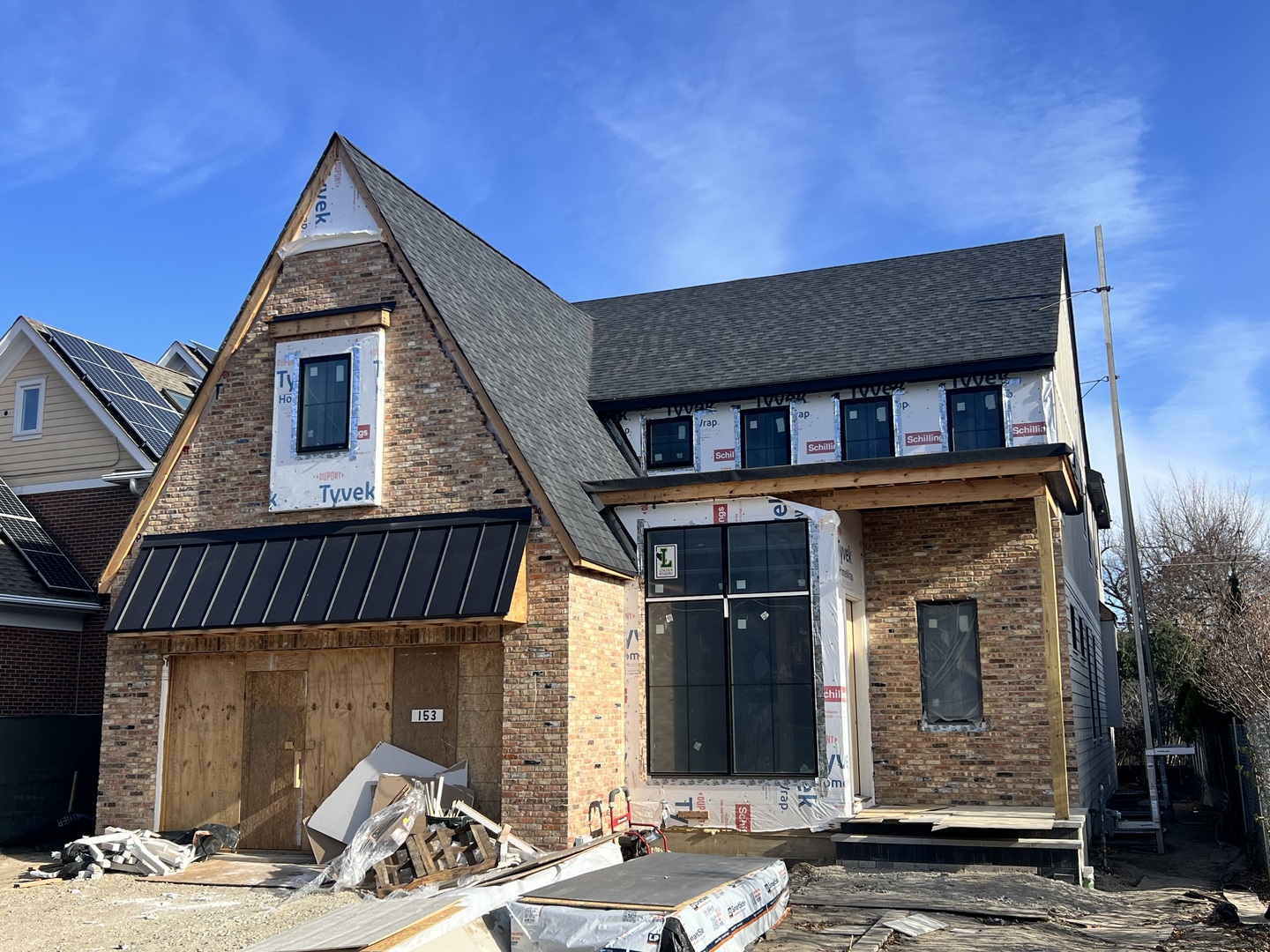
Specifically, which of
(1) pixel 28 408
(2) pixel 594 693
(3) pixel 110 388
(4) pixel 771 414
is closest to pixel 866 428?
(4) pixel 771 414

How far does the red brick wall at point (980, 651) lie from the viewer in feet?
46.6

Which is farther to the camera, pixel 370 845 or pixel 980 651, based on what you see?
pixel 980 651

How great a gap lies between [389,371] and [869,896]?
8.31 meters

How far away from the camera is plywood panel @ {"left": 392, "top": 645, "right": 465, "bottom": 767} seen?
13.0 m

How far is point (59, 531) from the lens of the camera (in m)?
18.7

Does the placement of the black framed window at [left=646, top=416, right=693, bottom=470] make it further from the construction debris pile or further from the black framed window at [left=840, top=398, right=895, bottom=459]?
the construction debris pile

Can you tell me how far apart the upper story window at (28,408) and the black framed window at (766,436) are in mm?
12357

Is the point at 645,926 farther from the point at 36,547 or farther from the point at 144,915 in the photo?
the point at 36,547

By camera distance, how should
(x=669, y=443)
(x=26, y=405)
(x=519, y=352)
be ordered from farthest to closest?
(x=26, y=405) < (x=669, y=443) < (x=519, y=352)

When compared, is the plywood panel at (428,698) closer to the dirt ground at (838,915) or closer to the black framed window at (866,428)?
the dirt ground at (838,915)

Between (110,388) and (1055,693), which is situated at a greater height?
(110,388)

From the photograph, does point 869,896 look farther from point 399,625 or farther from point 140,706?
point 140,706

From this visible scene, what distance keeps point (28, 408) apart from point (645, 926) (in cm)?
1653

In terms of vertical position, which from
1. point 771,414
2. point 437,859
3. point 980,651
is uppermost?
point 771,414
